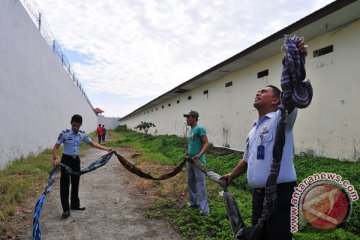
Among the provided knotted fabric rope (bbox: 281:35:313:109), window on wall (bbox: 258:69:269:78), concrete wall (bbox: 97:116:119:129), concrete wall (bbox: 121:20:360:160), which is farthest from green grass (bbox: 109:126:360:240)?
concrete wall (bbox: 97:116:119:129)

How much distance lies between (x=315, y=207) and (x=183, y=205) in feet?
11.7

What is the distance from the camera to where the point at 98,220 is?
5.23 meters

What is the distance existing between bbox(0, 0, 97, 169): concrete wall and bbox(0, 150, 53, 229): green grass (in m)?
0.35

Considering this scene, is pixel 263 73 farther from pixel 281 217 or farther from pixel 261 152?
pixel 281 217

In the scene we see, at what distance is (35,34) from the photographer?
12531 millimetres

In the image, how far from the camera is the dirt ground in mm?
4578

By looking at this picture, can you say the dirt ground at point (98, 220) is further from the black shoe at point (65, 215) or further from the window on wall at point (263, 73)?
the window on wall at point (263, 73)

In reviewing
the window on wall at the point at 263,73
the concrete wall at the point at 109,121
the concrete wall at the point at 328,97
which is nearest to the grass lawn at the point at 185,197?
the concrete wall at the point at 328,97

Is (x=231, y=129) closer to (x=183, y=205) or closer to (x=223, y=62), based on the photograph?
(x=223, y=62)

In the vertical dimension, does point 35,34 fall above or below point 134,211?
above

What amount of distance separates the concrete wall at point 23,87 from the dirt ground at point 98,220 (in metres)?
3.00

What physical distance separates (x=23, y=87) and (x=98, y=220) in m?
7.15

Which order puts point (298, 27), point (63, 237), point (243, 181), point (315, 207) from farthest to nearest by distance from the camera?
1. point (298, 27)
2. point (243, 181)
3. point (63, 237)
4. point (315, 207)

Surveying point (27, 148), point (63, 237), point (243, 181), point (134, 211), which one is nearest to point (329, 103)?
point (243, 181)
